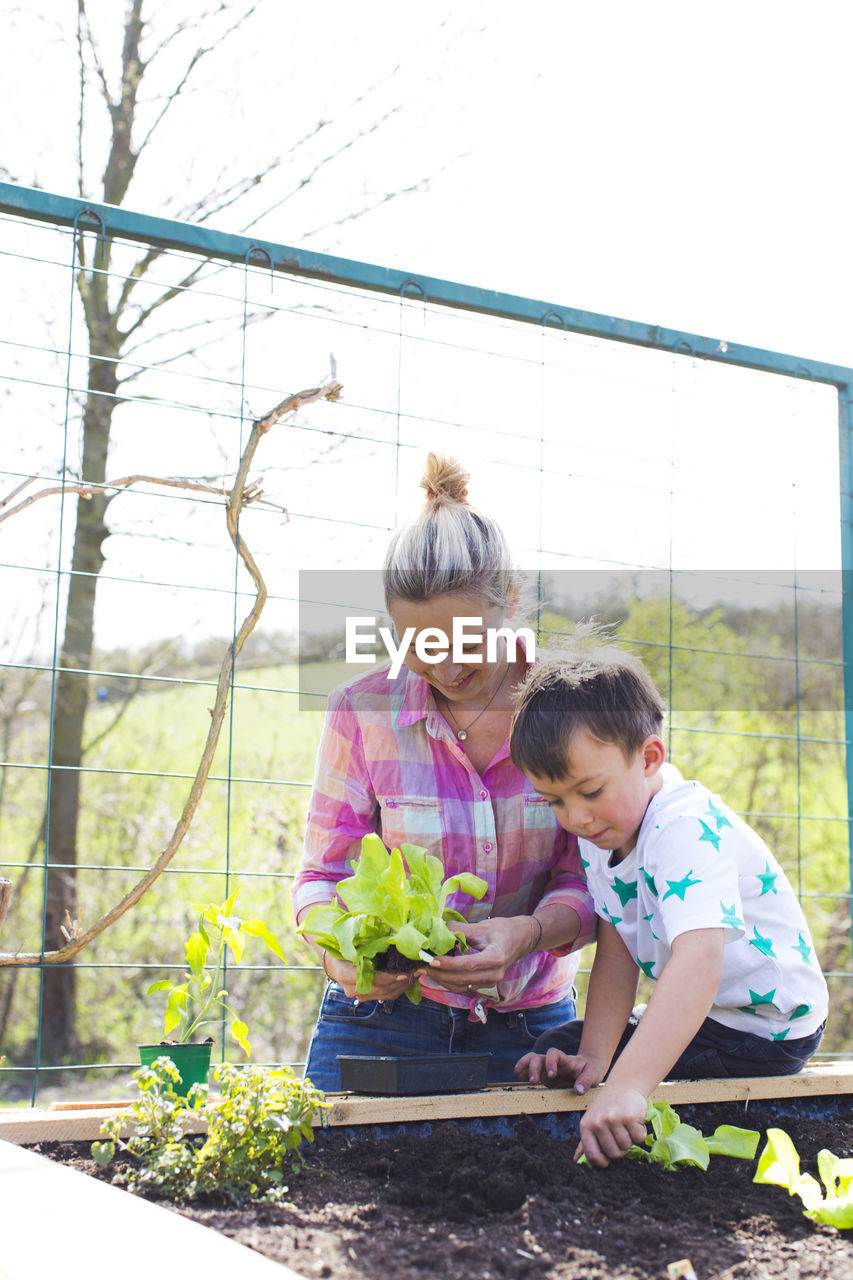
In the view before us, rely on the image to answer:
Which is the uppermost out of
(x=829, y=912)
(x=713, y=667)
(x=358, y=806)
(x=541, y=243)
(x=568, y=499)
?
(x=541, y=243)

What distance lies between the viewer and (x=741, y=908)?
4.77 ft

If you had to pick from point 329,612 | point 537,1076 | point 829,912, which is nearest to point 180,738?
point 329,612

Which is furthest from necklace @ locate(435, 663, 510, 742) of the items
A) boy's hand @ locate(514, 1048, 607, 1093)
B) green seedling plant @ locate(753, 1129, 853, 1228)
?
green seedling plant @ locate(753, 1129, 853, 1228)

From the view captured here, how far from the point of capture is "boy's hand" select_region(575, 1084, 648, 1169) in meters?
1.16

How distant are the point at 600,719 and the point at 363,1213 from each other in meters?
0.73

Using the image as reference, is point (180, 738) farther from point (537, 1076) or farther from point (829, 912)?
point (537, 1076)

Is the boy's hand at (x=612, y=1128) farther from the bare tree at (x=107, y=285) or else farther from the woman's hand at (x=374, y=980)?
the bare tree at (x=107, y=285)

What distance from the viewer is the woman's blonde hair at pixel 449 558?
4.96 feet

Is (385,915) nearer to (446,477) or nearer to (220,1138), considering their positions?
(220,1138)

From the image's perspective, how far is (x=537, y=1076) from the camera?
145cm

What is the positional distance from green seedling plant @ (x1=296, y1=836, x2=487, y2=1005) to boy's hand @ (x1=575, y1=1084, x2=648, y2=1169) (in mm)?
280

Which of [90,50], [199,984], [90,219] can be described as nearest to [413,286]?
[90,219]

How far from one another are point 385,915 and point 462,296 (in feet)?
4.53

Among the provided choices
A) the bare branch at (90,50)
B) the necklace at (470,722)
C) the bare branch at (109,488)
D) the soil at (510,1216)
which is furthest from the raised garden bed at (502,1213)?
the bare branch at (90,50)
